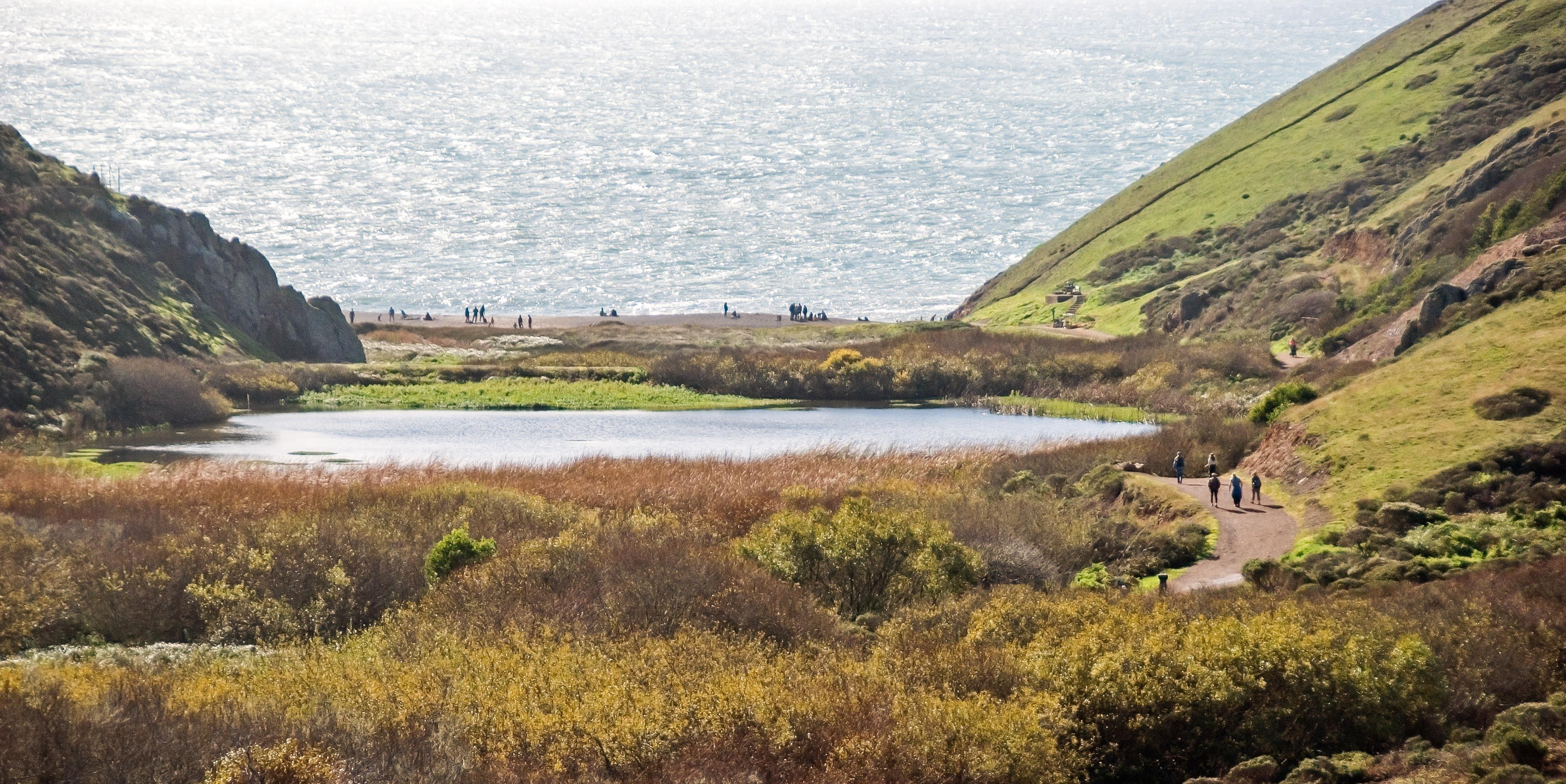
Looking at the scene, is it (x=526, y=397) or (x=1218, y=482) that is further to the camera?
(x=526, y=397)

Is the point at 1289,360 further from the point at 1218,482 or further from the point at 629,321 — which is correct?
the point at 629,321

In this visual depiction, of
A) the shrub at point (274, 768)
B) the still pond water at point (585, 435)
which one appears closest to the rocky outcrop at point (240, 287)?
the still pond water at point (585, 435)

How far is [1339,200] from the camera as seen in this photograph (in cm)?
9931

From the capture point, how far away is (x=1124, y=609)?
A: 26688 millimetres

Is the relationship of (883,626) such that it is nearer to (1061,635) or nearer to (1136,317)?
(1061,635)

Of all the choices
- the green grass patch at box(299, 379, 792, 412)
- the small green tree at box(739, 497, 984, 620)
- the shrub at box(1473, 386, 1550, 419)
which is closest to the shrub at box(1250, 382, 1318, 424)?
the shrub at box(1473, 386, 1550, 419)

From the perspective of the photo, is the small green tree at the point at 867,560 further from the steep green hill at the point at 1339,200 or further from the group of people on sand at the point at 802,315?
the group of people on sand at the point at 802,315

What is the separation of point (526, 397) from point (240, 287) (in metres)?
22.1

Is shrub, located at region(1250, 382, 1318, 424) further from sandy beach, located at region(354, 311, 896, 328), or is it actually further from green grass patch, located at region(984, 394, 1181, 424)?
sandy beach, located at region(354, 311, 896, 328)

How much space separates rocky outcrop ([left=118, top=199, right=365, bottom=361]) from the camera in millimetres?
81188

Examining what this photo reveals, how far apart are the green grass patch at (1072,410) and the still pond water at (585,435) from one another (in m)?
1.28

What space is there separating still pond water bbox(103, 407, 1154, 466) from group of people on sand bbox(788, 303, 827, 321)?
4891cm

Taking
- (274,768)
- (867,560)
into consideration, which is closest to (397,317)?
(867,560)

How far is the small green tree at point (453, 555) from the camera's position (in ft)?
108
